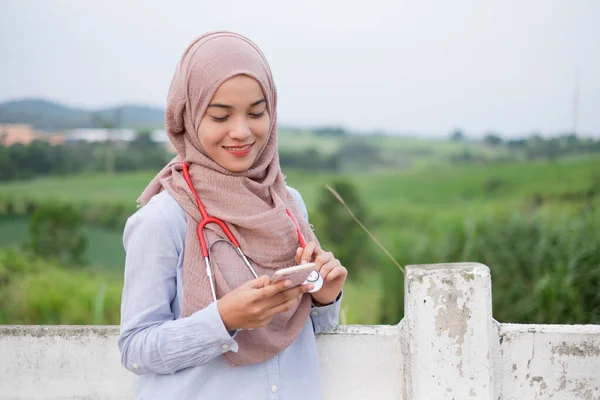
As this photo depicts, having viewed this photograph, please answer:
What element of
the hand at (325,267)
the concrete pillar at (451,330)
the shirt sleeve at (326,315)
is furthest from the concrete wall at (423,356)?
the hand at (325,267)

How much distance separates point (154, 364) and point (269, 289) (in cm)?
33

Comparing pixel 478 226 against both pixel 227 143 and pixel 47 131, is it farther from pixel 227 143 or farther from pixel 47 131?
pixel 47 131

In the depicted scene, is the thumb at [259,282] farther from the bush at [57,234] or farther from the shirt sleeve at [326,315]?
the bush at [57,234]

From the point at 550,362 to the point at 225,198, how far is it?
46.1 inches

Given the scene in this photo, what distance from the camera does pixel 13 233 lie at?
319 inches

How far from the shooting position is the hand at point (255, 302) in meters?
1.26

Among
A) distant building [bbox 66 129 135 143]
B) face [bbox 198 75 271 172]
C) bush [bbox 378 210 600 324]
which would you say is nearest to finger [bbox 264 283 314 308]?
face [bbox 198 75 271 172]

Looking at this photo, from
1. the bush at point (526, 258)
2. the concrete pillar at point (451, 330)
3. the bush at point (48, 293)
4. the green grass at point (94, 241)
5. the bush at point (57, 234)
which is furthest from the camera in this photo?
the green grass at point (94, 241)

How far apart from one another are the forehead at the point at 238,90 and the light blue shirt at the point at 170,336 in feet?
0.86

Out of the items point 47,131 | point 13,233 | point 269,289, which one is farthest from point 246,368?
point 13,233

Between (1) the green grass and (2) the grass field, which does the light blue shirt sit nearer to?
(2) the grass field

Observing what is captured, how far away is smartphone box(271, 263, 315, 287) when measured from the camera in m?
1.23

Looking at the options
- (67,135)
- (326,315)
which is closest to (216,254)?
(326,315)

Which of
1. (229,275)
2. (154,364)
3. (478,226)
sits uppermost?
(229,275)
